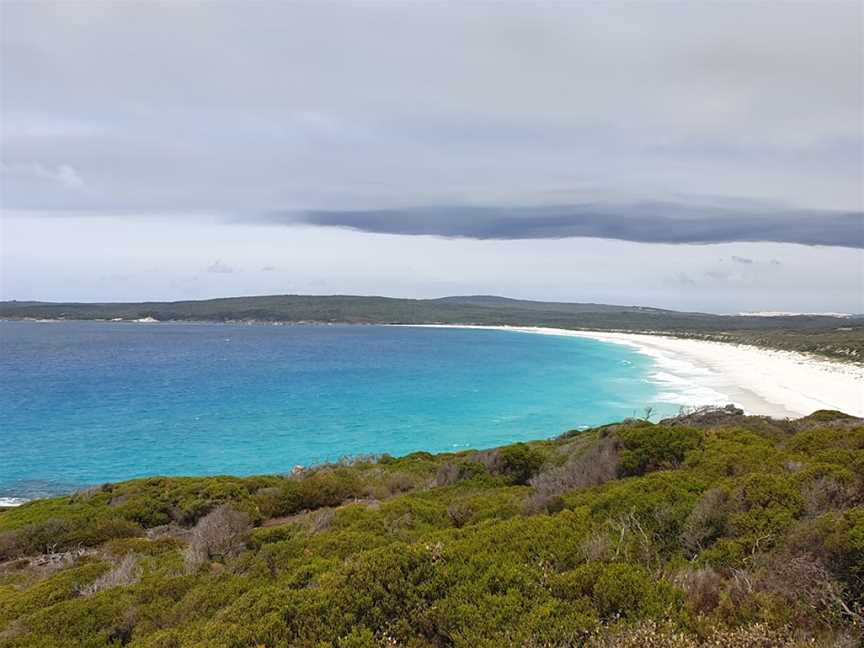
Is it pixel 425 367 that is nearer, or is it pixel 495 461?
pixel 495 461

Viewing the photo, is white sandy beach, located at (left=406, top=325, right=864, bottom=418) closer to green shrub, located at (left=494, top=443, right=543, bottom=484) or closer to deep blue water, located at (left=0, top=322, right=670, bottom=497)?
deep blue water, located at (left=0, top=322, right=670, bottom=497)

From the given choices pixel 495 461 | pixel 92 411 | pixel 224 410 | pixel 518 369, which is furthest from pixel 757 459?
pixel 518 369

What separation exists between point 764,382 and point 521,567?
4954 centimetres

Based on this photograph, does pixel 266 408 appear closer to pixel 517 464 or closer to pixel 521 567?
pixel 517 464

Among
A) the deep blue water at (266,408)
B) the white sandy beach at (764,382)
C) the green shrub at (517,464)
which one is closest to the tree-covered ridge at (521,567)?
the green shrub at (517,464)

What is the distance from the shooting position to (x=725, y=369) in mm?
56844

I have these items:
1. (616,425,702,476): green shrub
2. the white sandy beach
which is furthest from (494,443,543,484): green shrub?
the white sandy beach

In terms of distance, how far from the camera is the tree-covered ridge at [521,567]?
415 cm

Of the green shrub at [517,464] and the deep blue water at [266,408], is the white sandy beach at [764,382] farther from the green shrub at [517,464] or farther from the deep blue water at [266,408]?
the green shrub at [517,464]

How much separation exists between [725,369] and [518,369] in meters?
24.4

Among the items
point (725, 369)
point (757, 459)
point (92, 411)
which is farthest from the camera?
point (725, 369)

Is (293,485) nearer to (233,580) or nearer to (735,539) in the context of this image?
(233,580)

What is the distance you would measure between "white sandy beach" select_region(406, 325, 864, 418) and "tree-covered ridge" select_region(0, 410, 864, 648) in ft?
86.8

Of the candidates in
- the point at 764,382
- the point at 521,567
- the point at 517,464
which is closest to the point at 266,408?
the point at 517,464
